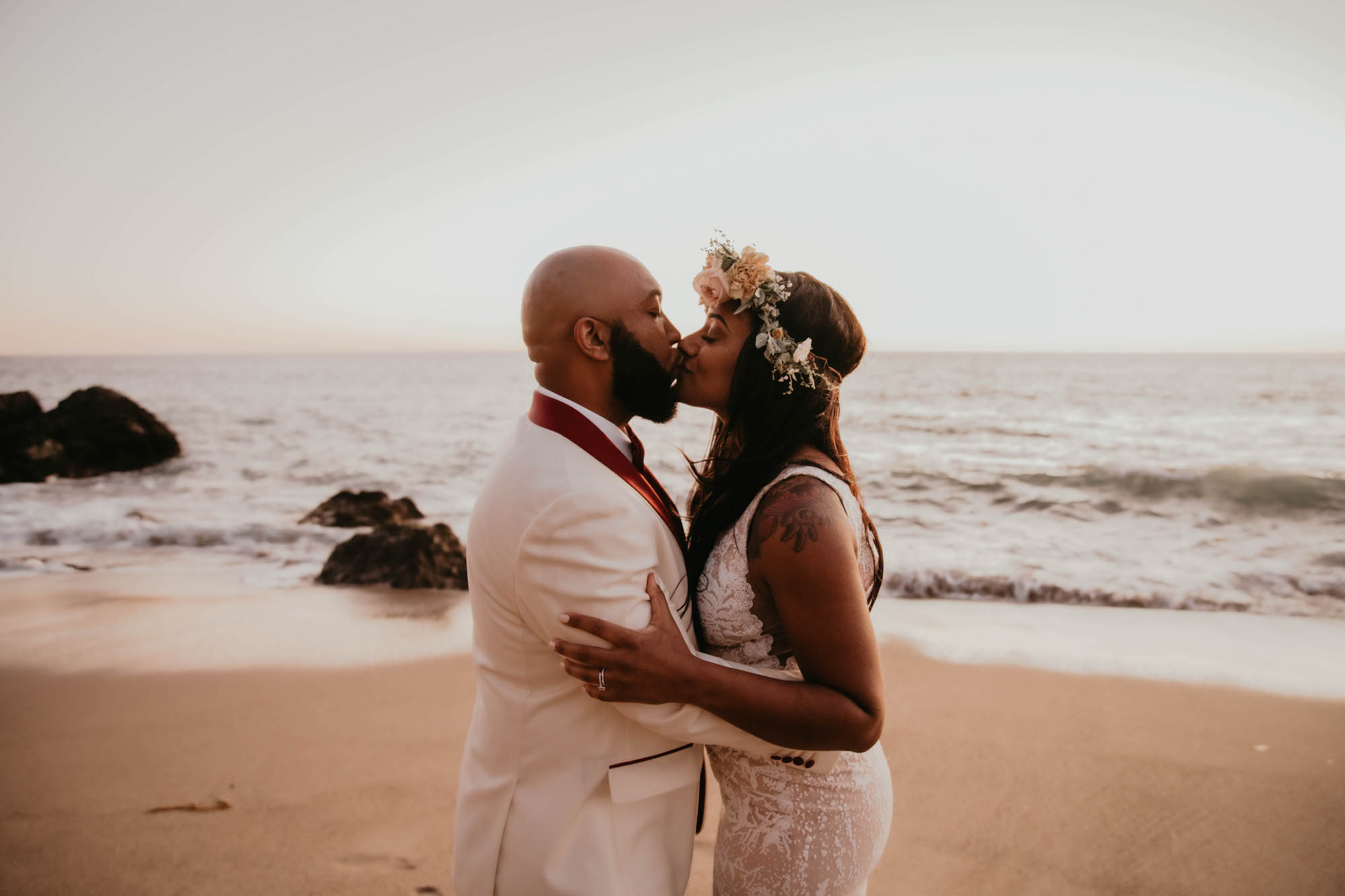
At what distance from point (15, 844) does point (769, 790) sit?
3.99 meters

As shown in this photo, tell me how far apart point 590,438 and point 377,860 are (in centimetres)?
292

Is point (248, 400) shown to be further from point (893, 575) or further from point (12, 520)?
point (893, 575)

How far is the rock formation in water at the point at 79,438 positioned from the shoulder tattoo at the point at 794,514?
20.6 m

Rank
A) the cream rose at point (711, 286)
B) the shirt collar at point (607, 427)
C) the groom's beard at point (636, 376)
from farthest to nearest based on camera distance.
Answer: the cream rose at point (711, 286)
the groom's beard at point (636, 376)
the shirt collar at point (607, 427)

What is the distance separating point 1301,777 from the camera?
4414 mm

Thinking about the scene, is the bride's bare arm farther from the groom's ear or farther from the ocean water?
the ocean water

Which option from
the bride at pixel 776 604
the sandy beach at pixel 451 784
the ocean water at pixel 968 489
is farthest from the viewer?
the ocean water at pixel 968 489

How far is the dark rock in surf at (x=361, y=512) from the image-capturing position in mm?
11641

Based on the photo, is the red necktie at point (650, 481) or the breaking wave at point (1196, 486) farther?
the breaking wave at point (1196, 486)

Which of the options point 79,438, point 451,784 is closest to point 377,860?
point 451,784

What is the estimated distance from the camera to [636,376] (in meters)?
2.39

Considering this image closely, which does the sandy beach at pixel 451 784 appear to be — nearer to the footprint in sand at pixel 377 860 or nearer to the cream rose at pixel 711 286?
the footprint in sand at pixel 377 860

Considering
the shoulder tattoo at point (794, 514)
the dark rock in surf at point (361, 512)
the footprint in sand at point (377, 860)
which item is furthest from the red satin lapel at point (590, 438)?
the dark rock in surf at point (361, 512)

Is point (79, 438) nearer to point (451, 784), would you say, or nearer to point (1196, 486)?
point (451, 784)
